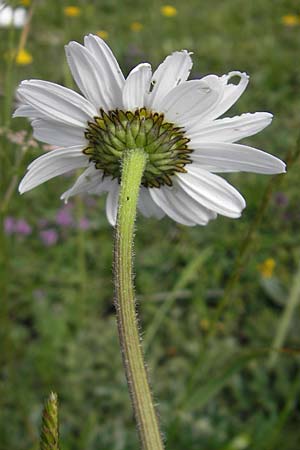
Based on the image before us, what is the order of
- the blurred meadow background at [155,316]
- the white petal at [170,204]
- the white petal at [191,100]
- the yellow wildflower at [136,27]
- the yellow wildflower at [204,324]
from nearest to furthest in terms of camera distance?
the white petal at [191,100], the white petal at [170,204], the blurred meadow background at [155,316], the yellow wildflower at [204,324], the yellow wildflower at [136,27]

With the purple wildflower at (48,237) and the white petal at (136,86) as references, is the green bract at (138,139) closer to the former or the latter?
the white petal at (136,86)

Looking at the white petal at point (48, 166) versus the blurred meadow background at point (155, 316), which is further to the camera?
the blurred meadow background at point (155, 316)

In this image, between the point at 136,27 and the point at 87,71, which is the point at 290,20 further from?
the point at 87,71

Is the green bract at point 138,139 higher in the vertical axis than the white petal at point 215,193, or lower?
higher

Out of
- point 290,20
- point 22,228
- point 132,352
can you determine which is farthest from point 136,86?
point 290,20

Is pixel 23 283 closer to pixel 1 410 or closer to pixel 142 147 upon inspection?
pixel 1 410

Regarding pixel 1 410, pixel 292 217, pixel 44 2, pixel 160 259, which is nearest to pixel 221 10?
pixel 44 2

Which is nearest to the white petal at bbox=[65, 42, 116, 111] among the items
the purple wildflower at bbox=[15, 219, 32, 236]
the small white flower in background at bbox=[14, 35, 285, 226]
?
the small white flower in background at bbox=[14, 35, 285, 226]

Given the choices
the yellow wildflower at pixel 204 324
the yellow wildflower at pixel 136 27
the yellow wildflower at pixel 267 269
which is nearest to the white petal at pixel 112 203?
the yellow wildflower at pixel 204 324
